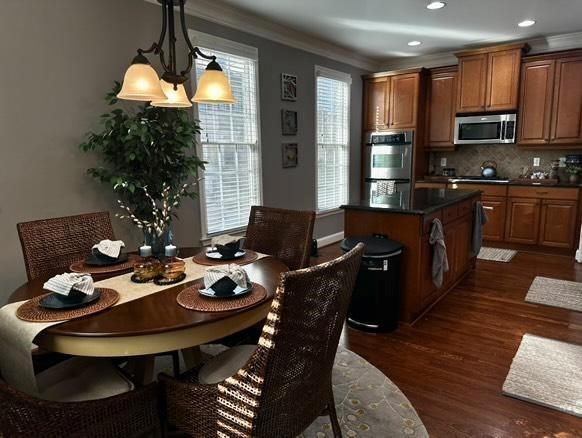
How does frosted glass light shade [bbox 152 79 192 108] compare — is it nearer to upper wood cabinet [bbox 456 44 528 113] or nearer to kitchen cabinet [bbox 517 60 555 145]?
upper wood cabinet [bbox 456 44 528 113]

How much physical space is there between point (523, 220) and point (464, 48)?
2525 millimetres

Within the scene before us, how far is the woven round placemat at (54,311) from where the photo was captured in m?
1.33

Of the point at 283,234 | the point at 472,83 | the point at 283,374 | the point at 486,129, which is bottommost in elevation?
the point at 283,374

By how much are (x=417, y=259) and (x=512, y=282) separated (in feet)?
5.67

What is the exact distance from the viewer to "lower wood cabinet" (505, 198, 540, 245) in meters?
4.96

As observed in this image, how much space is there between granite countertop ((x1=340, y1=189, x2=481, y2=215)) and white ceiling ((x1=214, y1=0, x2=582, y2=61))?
6.02 ft

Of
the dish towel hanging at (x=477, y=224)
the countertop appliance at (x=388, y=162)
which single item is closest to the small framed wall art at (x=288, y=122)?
the countertop appliance at (x=388, y=162)

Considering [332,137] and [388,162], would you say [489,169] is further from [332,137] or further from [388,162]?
[332,137]

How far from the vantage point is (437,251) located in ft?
10.0

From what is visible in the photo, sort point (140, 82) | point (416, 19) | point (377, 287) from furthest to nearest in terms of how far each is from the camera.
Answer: point (416, 19) < point (377, 287) < point (140, 82)

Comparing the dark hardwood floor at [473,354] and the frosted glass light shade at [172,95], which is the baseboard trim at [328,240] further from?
the frosted glass light shade at [172,95]

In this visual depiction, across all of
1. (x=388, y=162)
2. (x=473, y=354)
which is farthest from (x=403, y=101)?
(x=473, y=354)

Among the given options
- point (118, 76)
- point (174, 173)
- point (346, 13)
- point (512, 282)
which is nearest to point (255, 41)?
point (346, 13)

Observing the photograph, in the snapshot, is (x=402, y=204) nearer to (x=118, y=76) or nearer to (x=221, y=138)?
(x=221, y=138)
